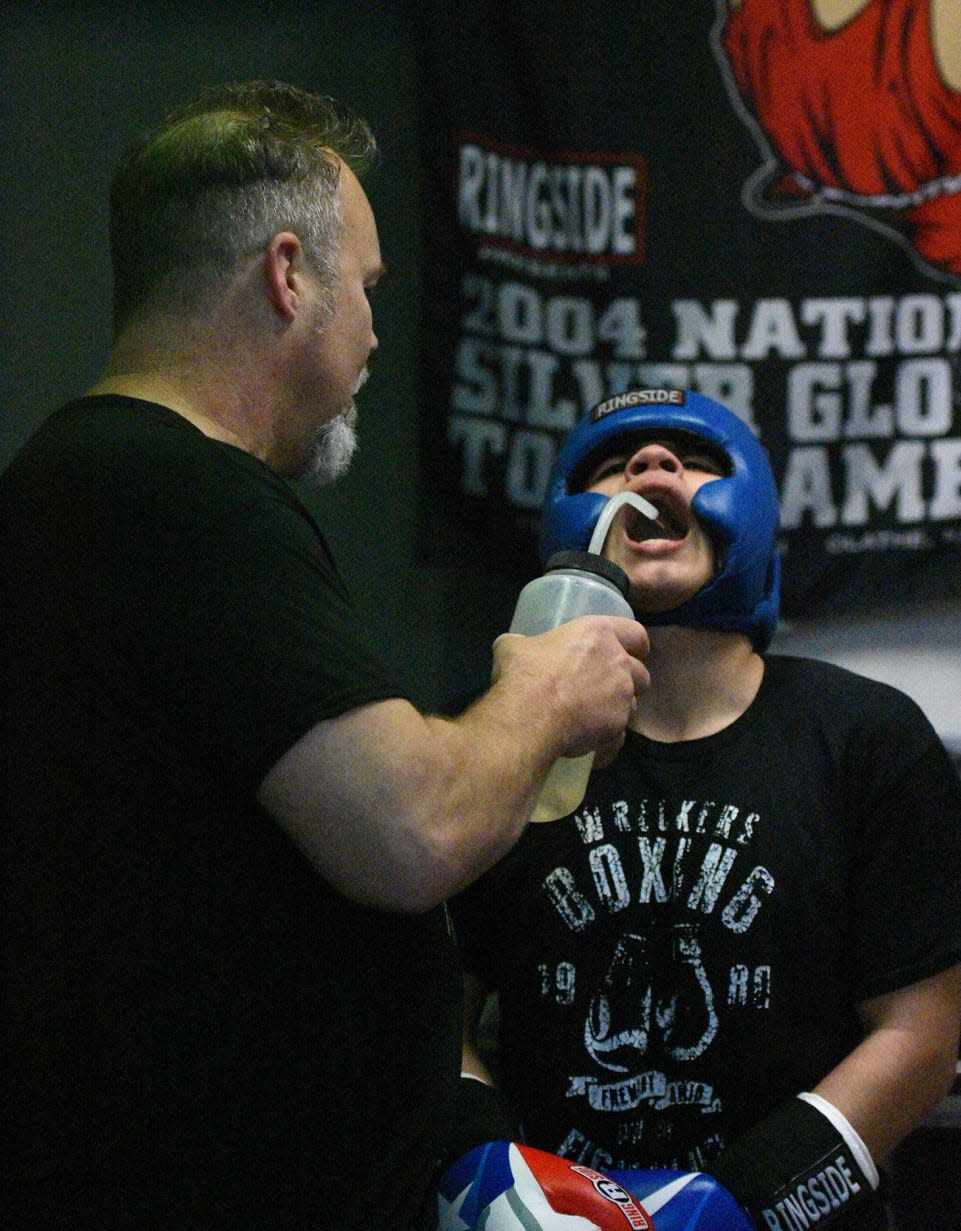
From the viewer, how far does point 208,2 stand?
9.46ft

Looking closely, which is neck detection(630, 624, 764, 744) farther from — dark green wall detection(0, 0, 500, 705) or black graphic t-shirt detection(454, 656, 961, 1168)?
dark green wall detection(0, 0, 500, 705)

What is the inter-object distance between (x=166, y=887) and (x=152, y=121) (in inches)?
82.6

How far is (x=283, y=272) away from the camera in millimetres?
1429

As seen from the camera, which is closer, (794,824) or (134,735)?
(134,735)

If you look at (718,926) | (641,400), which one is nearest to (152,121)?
(641,400)

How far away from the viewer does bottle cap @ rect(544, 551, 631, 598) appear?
1532mm

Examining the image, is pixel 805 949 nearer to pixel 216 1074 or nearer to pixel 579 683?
pixel 579 683

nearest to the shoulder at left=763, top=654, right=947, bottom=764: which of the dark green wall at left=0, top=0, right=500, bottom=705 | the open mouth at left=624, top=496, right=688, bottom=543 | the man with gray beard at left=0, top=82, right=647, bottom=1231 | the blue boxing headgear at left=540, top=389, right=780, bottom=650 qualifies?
the blue boxing headgear at left=540, top=389, right=780, bottom=650

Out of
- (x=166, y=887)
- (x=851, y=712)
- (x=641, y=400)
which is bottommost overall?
(x=851, y=712)

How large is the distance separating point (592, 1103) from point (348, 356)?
1.01 metres

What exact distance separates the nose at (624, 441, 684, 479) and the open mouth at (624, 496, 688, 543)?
0.14ft

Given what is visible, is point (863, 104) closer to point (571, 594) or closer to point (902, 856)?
point (902, 856)

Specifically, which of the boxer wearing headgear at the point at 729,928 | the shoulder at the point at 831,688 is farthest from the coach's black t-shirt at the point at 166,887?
the shoulder at the point at 831,688

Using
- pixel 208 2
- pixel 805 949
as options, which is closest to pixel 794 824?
pixel 805 949
